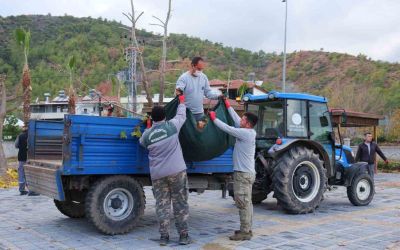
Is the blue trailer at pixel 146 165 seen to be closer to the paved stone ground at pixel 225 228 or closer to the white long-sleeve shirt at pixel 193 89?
the paved stone ground at pixel 225 228

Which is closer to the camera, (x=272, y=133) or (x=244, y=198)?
(x=244, y=198)

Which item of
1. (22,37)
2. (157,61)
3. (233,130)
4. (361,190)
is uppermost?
(157,61)

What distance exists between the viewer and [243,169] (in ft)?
22.1

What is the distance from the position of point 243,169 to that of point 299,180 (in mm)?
2628

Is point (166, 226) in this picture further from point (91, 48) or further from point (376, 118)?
point (91, 48)

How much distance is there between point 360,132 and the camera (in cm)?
4125

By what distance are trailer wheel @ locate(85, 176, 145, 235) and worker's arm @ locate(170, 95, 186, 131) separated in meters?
1.23

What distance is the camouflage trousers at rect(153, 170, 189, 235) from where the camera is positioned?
6.40 m

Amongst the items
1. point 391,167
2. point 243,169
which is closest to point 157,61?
point 391,167

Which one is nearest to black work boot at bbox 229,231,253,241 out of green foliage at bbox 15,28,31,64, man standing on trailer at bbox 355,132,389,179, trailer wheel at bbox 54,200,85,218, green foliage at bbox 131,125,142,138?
green foliage at bbox 131,125,142,138

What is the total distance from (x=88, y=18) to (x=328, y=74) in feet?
176

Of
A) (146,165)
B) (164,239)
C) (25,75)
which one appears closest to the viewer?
(164,239)

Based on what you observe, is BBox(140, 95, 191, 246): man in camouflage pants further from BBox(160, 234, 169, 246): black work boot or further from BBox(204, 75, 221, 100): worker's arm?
BBox(204, 75, 221, 100): worker's arm

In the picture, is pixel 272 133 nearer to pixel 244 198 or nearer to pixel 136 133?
pixel 244 198
